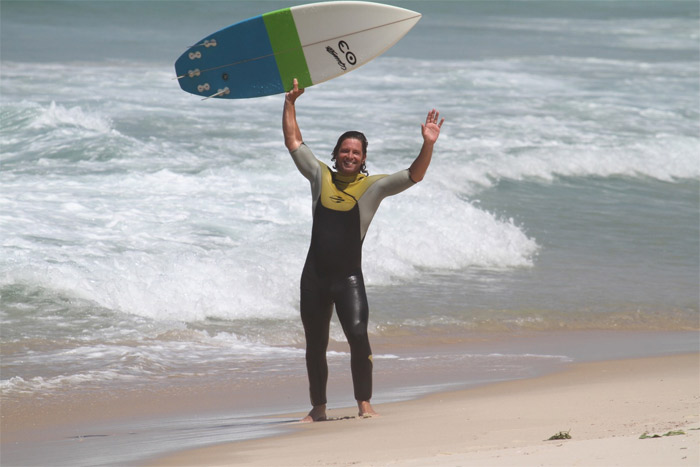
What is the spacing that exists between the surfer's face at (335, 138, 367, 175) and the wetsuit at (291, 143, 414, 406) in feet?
0.18

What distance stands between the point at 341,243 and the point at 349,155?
0.45 m

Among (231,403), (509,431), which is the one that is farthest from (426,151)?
(231,403)

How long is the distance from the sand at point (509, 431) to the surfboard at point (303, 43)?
208 centimetres

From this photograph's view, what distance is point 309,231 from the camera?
10.8 metres

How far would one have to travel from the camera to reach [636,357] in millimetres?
7258

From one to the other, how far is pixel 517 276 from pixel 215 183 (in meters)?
4.27

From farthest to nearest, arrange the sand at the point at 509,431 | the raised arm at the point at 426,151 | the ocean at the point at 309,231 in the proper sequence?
the ocean at the point at 309,231
the raised arm at the point at 426,151
the sand at the point at 509,431

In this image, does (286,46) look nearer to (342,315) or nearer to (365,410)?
(342,315)

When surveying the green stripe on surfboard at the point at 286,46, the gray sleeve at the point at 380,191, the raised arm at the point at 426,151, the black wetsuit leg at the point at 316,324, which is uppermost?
the green stripe on surfboard at the point at 286,46

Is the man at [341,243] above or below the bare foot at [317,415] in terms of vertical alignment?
above

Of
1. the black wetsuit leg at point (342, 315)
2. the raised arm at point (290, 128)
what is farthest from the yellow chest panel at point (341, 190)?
the black wetsuit leg at point (342, 315)

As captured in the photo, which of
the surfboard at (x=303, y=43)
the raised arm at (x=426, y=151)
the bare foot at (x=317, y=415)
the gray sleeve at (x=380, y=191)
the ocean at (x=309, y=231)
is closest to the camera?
the raised arm at (x=426, y=151)

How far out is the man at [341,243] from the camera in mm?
5141

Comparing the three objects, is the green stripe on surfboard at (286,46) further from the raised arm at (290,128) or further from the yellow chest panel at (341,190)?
the yellow chest panel at (341,190)
